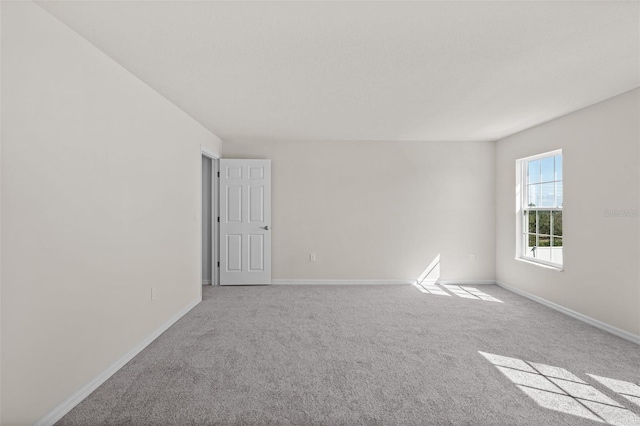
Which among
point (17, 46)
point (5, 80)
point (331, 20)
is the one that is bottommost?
point (5, 80)

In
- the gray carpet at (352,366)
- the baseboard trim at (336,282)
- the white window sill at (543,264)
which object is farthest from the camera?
the baseboard trim at (336,282)

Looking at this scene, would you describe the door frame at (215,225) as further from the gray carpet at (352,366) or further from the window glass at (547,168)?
the window glass at (547,168)

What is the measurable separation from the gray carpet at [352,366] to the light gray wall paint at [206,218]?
1.38m

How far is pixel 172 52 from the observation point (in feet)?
8.10

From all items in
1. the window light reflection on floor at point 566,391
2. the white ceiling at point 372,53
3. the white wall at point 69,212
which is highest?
the white ceiling at point 372,53

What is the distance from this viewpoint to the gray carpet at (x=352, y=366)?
207 cm

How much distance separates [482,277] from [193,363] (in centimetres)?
491

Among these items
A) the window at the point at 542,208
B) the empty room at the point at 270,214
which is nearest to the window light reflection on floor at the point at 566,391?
the empty room at the point at 270,214

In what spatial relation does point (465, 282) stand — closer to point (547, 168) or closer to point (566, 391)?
point (547, 168)

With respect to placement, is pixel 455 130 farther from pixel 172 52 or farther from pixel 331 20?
pixel 172 52

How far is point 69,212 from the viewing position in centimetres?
212

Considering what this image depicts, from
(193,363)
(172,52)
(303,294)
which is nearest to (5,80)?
(172,52)

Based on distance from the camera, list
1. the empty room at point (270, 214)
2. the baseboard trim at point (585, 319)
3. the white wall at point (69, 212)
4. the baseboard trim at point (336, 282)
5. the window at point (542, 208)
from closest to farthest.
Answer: the white wall at point (69, 212), the empty room at point (270, 214), the baseboard trim at point (585, 319), the window at point (542, 208), the baseboard trim at point (336, 282)

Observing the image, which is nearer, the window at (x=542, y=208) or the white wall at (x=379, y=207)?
the window at (x=542, y=208)
